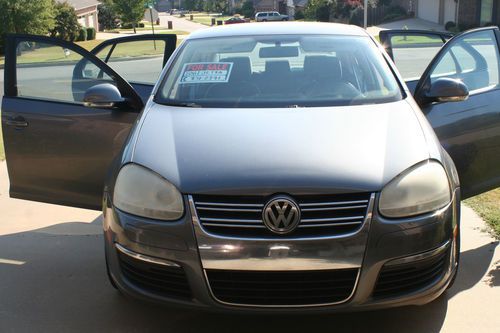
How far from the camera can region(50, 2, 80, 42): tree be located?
38.0 meters

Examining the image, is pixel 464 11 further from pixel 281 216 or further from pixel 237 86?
pixel 281 216

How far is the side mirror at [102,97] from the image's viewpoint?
3.98 metres

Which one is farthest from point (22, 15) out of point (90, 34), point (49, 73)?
point (49, 73)

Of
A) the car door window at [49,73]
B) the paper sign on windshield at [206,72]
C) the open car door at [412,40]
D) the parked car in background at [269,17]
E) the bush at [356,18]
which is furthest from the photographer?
the parked car in background at [269,17]

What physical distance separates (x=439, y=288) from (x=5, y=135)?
311cm

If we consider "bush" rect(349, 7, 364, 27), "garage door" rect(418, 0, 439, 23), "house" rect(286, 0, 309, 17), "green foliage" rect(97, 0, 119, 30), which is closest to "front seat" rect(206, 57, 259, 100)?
"bush" rect(349, 7, 364, 27)

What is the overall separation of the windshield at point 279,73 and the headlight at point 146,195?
33.3 inches

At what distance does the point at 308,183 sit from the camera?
2760 mm

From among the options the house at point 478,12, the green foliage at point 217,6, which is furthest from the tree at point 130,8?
the green foliage at point 217,6

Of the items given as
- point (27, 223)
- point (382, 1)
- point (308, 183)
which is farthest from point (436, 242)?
point (382, 1)

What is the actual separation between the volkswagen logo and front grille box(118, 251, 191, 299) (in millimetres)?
471

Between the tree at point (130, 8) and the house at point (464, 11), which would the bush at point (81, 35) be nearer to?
the tree at point (130, 8)

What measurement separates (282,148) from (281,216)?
16.5 inches

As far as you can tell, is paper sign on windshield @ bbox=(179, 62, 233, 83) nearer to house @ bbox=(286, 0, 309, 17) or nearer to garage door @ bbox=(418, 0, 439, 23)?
garage door @ bbox=(418, 0, 439, 23)
